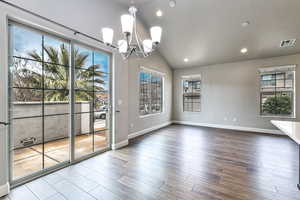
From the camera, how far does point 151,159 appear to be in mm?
2975

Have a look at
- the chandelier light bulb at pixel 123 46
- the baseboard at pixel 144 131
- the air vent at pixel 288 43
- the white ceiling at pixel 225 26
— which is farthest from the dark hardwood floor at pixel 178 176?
the white ceiling at pixel 225 26

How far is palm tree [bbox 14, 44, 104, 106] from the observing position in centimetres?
231

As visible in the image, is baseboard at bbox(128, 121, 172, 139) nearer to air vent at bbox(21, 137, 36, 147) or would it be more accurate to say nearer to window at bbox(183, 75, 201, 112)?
window at bbox(183, 75, 201, 112)

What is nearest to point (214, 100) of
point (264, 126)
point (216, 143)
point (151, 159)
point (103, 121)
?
point (264, 126)

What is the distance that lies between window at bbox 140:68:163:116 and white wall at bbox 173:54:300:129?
1.51 m

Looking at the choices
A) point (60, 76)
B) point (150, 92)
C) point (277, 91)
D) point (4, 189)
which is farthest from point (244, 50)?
point (4, 189)

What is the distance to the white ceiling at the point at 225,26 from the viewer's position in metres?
3.53

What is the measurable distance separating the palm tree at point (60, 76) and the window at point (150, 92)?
199cm

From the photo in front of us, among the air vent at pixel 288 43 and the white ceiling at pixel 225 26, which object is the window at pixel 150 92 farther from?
the air vent at pixel 288 43

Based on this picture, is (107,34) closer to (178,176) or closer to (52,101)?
(52,101)

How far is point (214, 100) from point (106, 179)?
527 cm

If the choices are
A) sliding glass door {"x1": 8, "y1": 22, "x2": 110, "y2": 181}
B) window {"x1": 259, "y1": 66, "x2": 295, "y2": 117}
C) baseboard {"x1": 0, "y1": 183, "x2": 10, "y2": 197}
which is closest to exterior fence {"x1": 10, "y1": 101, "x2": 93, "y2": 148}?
sliding glass door {"x1": 8, "y1": 22, "x2": 110, "y2": 181}


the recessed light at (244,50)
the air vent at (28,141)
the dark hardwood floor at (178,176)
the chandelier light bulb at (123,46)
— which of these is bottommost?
the dark hardwood floor at (178,176)

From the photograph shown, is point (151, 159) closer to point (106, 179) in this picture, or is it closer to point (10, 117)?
point (106, 179)
